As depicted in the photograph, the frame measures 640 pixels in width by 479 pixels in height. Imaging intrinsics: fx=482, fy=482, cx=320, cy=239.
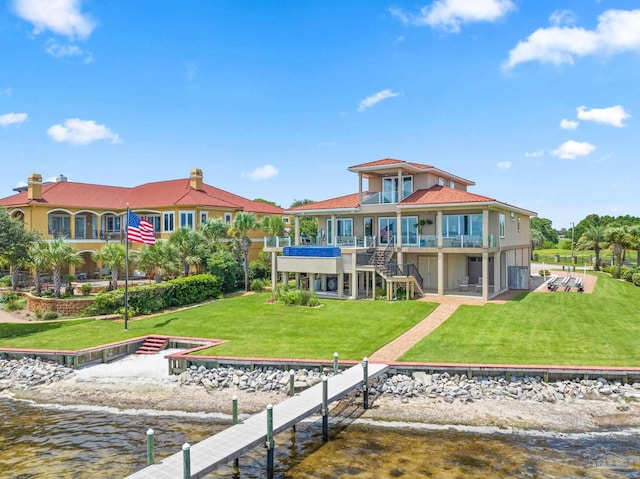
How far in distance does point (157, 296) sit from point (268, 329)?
1002 centimetres

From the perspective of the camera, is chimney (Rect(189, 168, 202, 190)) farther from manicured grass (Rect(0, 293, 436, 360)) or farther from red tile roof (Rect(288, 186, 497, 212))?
manicured grass (Rect(0, 293, 436, 360))

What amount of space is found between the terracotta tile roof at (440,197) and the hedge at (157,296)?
1505cm

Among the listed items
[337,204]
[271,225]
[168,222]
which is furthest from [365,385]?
[168,222]

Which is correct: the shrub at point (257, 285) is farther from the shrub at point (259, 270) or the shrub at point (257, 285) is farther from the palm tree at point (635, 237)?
the palm tree at point (635, 237)

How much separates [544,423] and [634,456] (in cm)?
250

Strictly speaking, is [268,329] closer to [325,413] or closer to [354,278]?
[354,278]

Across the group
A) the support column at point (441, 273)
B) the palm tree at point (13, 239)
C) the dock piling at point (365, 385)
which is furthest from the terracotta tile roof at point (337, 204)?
the dock piling at point (365, 385)

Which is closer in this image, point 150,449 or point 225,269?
point 150,449

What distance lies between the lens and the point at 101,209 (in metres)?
44.0

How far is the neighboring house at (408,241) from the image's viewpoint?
3084 centimetres

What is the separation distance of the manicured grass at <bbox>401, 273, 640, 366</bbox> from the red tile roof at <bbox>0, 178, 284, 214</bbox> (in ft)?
87.8

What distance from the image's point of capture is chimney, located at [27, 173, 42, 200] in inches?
1596

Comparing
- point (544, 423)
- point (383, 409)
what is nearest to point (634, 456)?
point (544, 423)

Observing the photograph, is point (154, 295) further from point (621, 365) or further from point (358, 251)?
point (621, 365)
